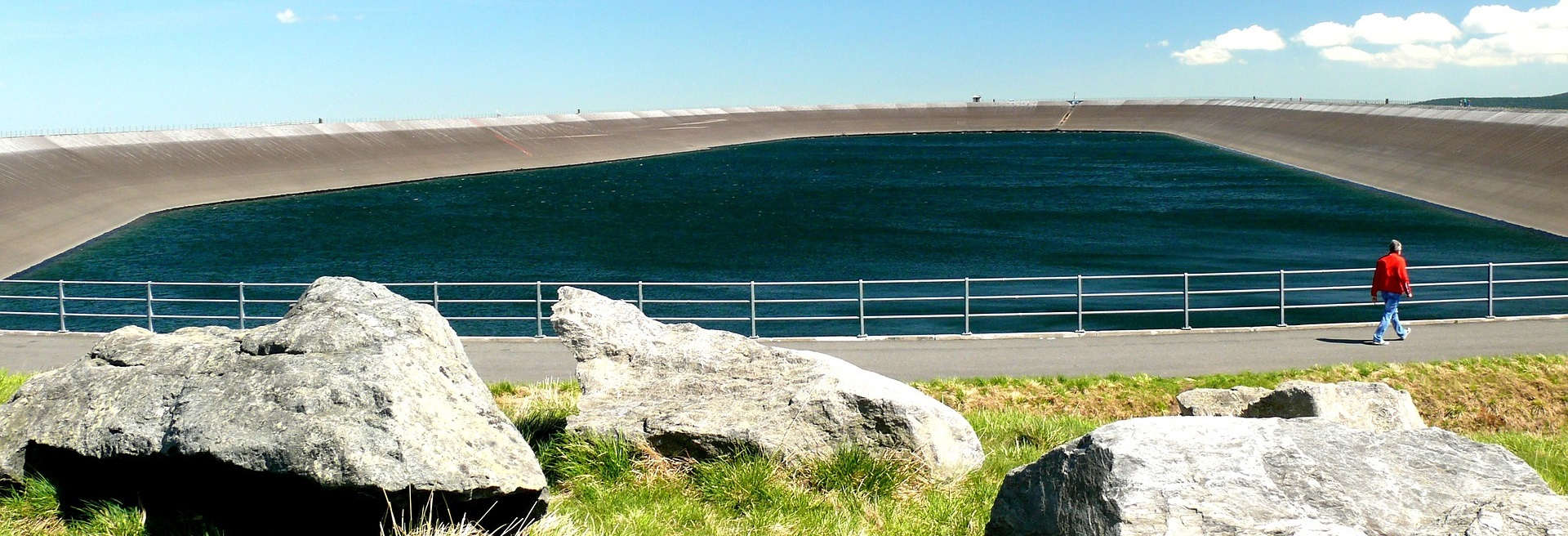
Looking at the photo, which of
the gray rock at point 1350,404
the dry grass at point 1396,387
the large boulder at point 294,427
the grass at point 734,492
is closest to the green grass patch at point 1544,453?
the grass at point 734,492

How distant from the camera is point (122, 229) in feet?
188

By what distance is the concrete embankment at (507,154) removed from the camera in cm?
5638

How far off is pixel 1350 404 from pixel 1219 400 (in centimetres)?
188

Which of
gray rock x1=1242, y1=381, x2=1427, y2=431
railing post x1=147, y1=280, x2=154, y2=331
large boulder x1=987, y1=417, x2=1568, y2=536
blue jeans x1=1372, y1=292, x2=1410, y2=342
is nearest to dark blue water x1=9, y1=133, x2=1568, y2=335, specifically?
railing post x1=147, y1=280, x2=154, y2=331

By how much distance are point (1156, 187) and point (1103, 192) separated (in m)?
4.40

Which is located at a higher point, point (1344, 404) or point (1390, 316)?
point (1344, 404)

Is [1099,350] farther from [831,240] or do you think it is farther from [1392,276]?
[831,240]

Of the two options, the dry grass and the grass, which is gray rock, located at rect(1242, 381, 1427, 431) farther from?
the dry grass

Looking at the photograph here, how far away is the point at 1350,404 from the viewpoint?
366 inches

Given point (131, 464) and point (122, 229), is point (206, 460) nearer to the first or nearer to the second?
point (131, 464)

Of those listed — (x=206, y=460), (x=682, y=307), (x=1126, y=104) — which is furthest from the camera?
(x=1126, y=104)

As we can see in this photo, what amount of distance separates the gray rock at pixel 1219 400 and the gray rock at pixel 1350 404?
817 millimetres

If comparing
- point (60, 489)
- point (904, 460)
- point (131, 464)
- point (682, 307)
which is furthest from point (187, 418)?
point (682, 307)

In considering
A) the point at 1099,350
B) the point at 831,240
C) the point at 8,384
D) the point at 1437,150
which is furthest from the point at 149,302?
the point at 1437,150
